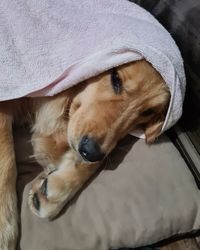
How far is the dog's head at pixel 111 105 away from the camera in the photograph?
5.22 ft

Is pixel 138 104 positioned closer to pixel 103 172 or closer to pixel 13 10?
pixel 103 172

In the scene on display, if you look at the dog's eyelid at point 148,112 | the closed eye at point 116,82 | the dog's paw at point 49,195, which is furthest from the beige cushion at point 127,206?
the closed eye at point 116,82

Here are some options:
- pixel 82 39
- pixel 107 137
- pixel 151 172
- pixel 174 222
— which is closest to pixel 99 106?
pixel 107 137

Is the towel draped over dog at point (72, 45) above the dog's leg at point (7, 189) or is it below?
above

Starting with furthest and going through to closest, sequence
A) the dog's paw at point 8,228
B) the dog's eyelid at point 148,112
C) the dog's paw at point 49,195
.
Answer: the dog's eyelid at point 148,112, the dog's paw at point 49,195, the dog's paw at point 8,228

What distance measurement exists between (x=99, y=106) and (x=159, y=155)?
40 centimetres

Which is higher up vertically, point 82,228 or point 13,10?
point 13,10

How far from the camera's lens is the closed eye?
1670mm

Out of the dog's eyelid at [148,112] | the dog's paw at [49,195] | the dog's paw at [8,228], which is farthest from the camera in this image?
the dog's eyelid at [148,112]

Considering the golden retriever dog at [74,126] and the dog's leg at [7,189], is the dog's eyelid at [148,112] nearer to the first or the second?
the golden retriever dog at [74,126]

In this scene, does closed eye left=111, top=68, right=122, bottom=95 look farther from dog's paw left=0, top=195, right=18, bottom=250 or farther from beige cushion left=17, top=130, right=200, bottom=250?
dog's paw left=0, top=195, right=18, bottom=250

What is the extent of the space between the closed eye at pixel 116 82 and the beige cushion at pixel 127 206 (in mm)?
315

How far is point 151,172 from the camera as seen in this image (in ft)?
6.08

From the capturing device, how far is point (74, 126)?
1.63m
